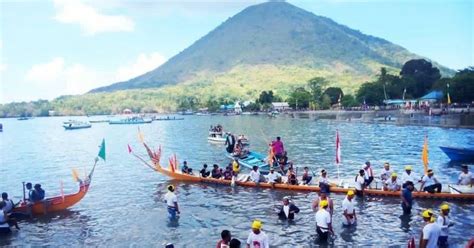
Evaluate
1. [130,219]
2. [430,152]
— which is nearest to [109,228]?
[130,219]

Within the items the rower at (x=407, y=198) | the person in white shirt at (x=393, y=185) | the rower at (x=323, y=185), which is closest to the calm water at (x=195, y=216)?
the rower at (x=407, y=198)

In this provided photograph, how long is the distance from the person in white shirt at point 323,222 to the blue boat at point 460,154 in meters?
24.7

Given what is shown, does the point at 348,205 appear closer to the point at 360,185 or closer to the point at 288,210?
the point at 288,210

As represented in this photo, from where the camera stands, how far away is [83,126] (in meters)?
135

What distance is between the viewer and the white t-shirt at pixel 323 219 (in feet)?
52.4

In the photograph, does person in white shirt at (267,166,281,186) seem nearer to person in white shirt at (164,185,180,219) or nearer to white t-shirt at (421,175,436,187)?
person in white shirt at (164,185,180,219)

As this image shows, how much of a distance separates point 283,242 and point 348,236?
2.61 m

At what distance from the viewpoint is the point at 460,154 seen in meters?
37.0

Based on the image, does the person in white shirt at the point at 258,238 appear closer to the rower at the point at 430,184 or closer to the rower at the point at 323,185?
the rower at the point at 323,185

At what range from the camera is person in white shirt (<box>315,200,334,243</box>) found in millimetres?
15930

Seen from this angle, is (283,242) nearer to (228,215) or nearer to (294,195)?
(228,215)

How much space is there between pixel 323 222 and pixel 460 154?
1012 inches

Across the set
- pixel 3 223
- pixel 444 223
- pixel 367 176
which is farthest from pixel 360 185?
pixel 3 223

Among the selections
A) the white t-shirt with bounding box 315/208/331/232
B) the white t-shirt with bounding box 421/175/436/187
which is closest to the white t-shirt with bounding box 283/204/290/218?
the white t-shirt with bounding box 315/208/331/232
